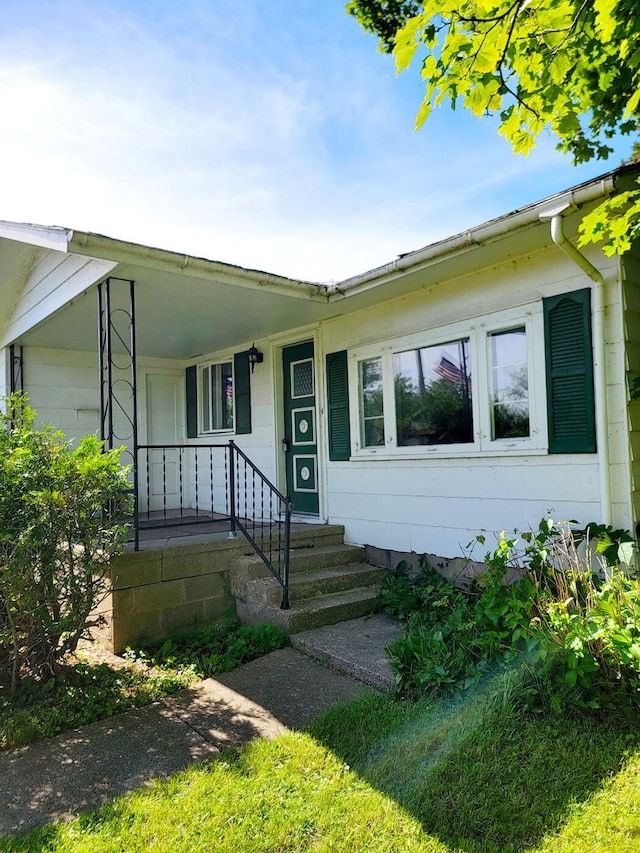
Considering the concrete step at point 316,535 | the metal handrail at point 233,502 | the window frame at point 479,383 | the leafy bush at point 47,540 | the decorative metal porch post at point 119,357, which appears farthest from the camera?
the concrete step at point 316,535

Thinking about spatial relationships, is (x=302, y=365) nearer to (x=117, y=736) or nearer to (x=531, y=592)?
(x=531, y=592)

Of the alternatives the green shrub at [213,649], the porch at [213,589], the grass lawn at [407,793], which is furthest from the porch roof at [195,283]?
the grass lawn at [407,793]

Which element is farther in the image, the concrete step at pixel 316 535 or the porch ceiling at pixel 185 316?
the concrete step at pixel 316 535

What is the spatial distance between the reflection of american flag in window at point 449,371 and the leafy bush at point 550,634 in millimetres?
1480

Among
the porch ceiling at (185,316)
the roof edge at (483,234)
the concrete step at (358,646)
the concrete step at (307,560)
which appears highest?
the roof edge at (483,234)

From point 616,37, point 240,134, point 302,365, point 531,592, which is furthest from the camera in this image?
point 302,365

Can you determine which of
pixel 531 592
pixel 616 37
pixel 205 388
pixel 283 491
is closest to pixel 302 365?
pixel 283 491

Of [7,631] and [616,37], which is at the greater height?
[616,37]

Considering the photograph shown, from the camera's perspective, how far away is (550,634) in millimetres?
2834

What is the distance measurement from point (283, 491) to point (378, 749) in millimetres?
3994

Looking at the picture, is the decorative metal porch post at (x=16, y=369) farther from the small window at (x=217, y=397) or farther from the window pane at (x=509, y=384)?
the window pane at (x=509, y=384)

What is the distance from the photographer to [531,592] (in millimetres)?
3100

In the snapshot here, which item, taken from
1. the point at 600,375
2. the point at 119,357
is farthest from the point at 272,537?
the point at 119,357

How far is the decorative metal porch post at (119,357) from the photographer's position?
414 centimetres
